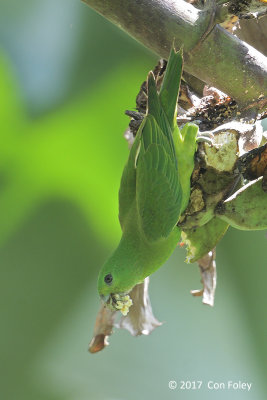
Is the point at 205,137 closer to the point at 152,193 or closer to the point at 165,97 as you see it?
the point at 165,97

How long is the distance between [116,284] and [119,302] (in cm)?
10

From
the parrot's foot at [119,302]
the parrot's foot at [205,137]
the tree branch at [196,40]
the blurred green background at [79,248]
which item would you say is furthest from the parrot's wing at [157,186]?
the blurred green background at [79,248]

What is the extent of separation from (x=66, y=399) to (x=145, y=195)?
1.91 meters

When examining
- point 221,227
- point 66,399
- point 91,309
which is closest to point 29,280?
point 91,309

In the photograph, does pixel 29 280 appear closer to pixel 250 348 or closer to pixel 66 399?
pixel 66 399

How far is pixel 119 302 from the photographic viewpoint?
7.36 feet

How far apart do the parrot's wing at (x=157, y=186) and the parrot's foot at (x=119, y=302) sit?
1.00 ft

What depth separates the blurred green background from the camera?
305cm

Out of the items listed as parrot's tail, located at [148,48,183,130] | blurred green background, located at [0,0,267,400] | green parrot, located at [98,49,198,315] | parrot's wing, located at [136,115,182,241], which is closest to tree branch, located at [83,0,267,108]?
parrot's tail, located at [148,48,183,130]

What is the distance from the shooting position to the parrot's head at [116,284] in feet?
7.43

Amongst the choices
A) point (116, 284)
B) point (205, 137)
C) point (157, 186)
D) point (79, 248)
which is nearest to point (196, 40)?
point (205, 137)

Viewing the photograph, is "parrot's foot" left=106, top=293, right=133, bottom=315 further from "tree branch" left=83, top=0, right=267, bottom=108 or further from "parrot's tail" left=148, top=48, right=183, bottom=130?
"tree branch" left=83, top=0, right=267, bottom=108

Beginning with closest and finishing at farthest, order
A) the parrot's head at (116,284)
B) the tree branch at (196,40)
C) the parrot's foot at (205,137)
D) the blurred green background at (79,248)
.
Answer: the tree branch at (196,40) → the parrot's foot at (205,137) → the parrot's head at (116,284) → the blurred green background at (79,248)

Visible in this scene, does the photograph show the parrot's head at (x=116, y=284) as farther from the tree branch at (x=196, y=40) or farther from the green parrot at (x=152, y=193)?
the tree branch at (x=196, y=40)
